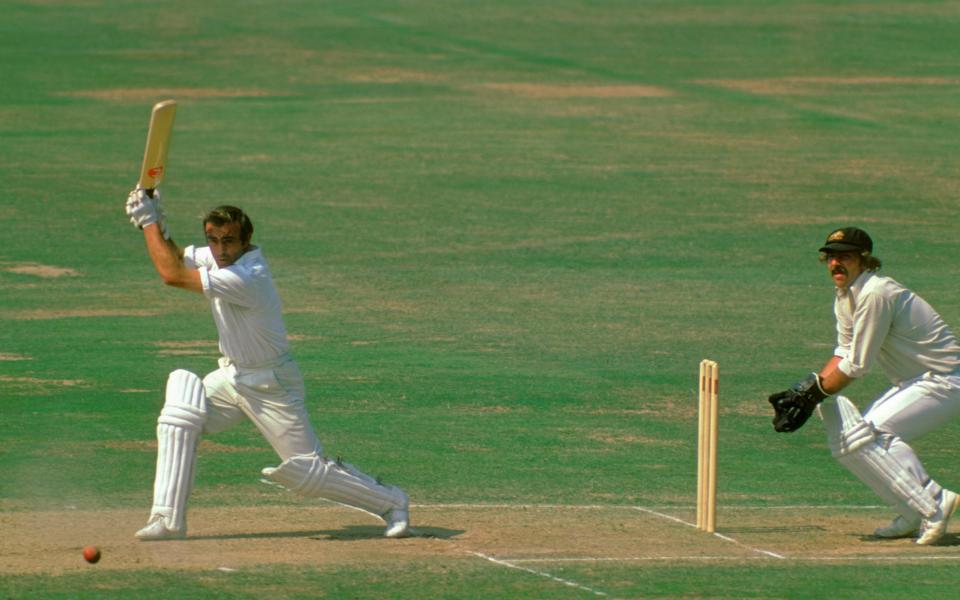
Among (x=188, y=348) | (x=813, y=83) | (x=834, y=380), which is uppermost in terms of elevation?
(x=813, y=83)

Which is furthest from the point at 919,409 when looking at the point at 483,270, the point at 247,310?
the point at 483,270

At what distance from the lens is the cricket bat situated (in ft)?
32.1

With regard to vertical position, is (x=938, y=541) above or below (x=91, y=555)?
above

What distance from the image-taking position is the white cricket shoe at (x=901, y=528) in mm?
10266

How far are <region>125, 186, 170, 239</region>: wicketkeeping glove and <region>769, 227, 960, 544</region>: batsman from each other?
3485 mm

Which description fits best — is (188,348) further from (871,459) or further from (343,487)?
(871,459)

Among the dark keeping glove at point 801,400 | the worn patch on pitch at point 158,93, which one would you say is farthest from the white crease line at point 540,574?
the worn patch on pitch at point 158,93

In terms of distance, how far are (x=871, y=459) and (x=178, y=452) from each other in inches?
146

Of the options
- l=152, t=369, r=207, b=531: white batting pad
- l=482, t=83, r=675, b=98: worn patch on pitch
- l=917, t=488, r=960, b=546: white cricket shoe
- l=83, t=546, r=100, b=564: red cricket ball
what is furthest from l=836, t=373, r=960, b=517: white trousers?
l=482, t=83, r=675, b=98: worn patch on pitch

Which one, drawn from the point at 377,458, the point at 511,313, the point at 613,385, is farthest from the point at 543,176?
the point at 377,458

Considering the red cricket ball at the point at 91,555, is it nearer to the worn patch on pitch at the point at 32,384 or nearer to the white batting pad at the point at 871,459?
the white batting pad at the point at 871,459

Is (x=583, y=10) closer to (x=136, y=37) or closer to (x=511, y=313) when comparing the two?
(x=136, y=37)

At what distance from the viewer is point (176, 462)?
32.1 feet

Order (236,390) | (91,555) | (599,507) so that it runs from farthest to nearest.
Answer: (599,507) → (236,390) → (91,555)
